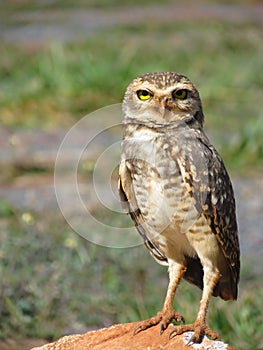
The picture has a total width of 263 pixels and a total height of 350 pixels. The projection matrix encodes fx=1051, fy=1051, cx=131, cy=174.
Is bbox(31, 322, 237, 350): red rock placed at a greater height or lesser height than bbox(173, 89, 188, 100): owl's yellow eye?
lesser

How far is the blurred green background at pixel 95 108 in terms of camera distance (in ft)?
22.9

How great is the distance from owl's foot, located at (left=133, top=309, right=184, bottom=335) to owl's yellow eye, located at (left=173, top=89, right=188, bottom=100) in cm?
109

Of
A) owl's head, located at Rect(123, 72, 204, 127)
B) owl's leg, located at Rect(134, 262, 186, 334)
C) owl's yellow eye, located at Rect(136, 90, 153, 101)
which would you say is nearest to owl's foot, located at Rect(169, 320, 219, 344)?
owl's leg, located at Rect(134, 262, 186, 334)

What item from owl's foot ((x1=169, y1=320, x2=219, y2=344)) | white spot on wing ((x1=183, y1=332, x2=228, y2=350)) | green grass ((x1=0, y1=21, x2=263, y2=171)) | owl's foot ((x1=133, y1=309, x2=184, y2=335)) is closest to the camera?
white spot on wing ((x1=183, y1=332, x2=228, y2=350))

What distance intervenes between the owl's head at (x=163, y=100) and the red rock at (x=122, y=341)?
42.2 inches

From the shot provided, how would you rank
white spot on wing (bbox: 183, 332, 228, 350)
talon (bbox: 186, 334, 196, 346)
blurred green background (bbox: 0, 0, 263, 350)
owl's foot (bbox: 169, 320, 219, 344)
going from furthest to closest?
blurred green background (bbox: 0, 0, 263, 350) → owl's foot (bbox: 169, 320, 219, 344) → talon (bbox: 186, 334, 196, 346) → white spot on wing (bbox: 183, 332, 228, 350)

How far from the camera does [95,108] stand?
40.1 feet

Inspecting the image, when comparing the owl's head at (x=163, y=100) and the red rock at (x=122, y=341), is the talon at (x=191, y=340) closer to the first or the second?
the red rock at (x=122, y=341)

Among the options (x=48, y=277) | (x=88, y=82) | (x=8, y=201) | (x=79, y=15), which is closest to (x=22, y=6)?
(x=79, y=15)

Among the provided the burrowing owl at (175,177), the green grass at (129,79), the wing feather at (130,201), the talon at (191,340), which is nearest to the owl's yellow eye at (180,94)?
the burrowing owl at (175,177)

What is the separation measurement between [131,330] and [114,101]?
Result: 7.42 metres

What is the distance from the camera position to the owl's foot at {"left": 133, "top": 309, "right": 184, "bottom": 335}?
5152 mm

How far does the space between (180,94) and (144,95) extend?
19 cm

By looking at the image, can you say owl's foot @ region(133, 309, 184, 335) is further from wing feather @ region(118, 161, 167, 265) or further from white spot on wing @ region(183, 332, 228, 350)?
wing feather @ region(118, 161, 167, 265)
